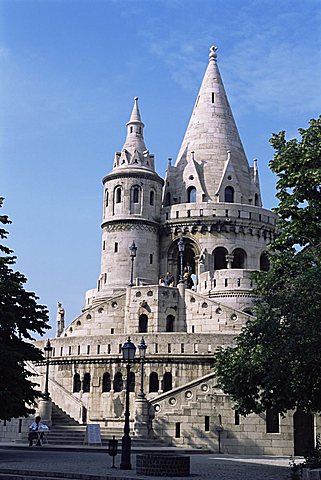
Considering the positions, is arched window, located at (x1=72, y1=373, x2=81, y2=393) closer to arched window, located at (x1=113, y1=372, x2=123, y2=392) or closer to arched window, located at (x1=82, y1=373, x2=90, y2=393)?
arched window, located at (x1=82, y1=373, x2=90, y2=393)

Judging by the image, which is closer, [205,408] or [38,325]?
[38,325]

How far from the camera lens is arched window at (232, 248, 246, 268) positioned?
55.9 meters

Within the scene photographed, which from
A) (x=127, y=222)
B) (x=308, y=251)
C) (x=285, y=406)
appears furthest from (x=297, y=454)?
(x=127, y=222)

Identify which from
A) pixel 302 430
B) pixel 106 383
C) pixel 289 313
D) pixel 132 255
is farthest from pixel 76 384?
pixel 289 313

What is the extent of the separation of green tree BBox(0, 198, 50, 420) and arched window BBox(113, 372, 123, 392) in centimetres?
1615

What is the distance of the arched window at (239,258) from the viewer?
55.9 metres

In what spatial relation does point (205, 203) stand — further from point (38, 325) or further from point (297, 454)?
point (38, 325)

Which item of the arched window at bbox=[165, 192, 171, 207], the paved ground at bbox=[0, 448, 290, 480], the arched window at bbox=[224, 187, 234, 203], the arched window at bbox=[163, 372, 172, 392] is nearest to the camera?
the paved ground at bbox=[0, 448, 290, 480]

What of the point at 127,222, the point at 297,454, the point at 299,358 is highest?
the point at 127,222

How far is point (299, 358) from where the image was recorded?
20.3 meters

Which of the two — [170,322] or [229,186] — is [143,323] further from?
[229,186]

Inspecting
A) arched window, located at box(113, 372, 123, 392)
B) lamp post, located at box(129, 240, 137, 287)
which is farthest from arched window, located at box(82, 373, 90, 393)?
lamp post, located at box(129, 240, 137, 287)

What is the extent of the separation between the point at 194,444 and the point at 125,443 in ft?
40.7

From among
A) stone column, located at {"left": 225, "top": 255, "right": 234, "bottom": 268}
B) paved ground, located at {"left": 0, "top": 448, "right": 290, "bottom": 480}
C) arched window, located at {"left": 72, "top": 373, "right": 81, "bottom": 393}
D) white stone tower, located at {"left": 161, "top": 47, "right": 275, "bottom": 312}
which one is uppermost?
white stone tower, located at {"left": 161, "top": 47, "right": 275, "bottom": 312}
